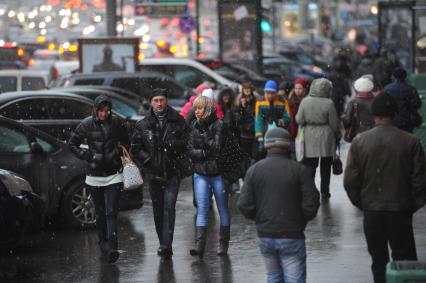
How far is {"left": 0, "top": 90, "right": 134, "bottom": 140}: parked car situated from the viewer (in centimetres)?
1738

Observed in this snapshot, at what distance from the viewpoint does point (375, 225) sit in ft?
29.9

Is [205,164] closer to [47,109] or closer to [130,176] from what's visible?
[130,176]

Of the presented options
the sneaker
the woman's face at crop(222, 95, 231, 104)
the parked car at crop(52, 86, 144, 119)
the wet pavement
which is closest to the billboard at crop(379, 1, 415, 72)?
the parked car at crop(52, 86, 144, 119)

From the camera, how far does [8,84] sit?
99.7 ft

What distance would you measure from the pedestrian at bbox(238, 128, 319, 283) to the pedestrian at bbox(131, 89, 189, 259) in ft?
11.5

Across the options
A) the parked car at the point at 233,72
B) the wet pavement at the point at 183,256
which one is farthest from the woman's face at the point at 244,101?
the parked car at the point at 233,72

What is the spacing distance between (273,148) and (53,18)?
2978 inches

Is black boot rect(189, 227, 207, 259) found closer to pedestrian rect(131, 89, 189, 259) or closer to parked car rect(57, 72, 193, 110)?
pedestrian rect(131, 89, 189, 259)

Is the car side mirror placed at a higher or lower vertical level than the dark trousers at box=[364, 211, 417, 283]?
higher

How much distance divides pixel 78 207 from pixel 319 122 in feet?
11.4

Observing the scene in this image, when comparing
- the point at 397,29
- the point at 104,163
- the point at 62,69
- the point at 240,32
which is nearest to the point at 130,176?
the point at 104,163

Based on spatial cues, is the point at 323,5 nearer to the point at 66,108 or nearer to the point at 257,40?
the point at 257,40

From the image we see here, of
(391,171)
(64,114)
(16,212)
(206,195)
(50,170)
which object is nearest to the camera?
(391,171)

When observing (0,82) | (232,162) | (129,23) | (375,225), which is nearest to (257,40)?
(0,82)
